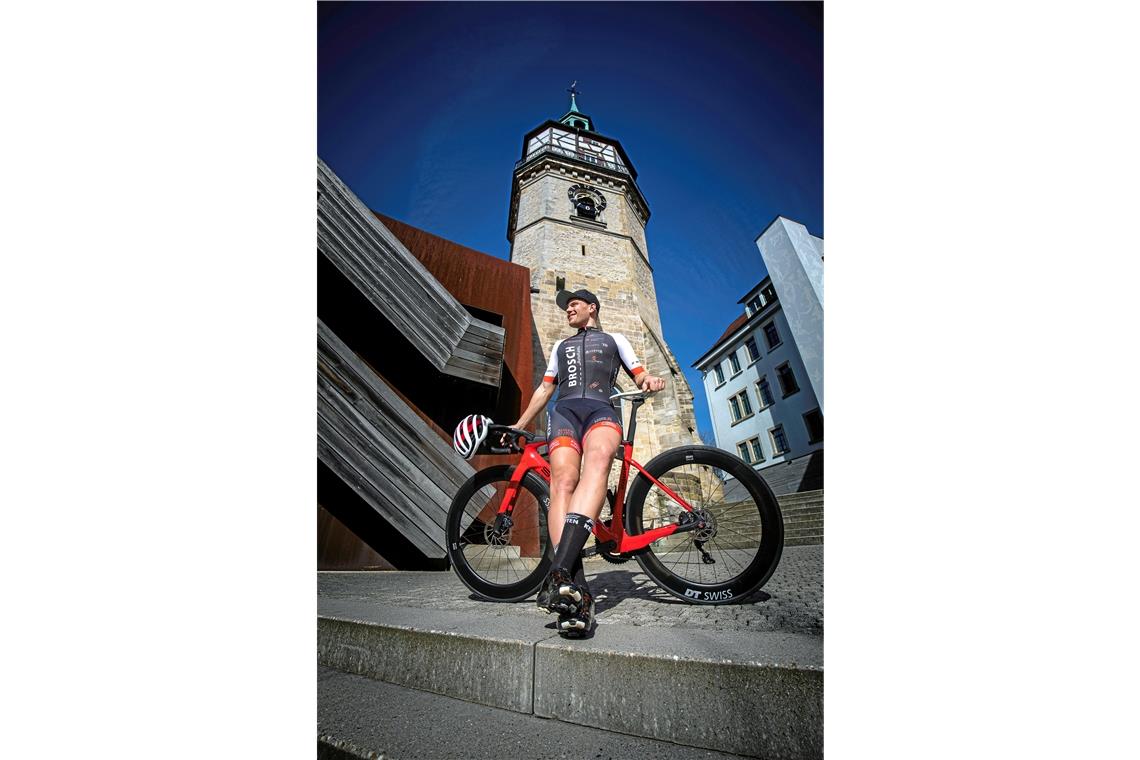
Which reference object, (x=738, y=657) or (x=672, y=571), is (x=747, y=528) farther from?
(x=738, y=657)

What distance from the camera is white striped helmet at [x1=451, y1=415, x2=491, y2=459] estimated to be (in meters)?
1.45

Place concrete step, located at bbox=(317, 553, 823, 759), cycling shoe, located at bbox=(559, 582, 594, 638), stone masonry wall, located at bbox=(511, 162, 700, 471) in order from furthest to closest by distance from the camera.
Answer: stone masonry wall, located at bbox=(511, 162, 700, 471) < cycling shoe, located at bbox=(559, 582, 594, 638) < concrete step, located at bbox=(317, 553, 823, 759)

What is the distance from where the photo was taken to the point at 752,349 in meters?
1.63

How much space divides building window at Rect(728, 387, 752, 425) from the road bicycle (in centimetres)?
58

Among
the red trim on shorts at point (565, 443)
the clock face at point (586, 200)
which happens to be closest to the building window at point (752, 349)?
the red trim on shorts at point (565, 443)

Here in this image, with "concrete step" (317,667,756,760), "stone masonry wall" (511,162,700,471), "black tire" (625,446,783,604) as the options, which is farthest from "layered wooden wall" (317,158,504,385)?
"stone masonry wall" (511,162,700,471)

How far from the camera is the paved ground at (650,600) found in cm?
107

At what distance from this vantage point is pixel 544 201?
7793mm

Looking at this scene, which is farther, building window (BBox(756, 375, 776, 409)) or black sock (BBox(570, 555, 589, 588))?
building window (BBox(756, 375, 776, 409))

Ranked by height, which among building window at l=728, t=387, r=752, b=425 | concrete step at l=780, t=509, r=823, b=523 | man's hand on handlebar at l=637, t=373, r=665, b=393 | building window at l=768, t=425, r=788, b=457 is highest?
man's hand on handlebar at l=637, t=373, r=665, b=393

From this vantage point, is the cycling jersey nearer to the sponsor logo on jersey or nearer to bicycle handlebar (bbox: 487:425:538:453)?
the sponsor logo on jersey

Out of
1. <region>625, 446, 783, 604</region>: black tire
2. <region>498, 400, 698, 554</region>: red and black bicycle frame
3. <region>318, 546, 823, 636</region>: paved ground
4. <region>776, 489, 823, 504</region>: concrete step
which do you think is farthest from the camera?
<region>776, 489, 823, 504</region>: concrete step

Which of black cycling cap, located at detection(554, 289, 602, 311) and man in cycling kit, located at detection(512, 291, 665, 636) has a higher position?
black cycling cap, located at detection(554, 289, 602, 311)
